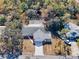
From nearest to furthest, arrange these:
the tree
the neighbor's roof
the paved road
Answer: the paved road, the neighbor's roof, the tree

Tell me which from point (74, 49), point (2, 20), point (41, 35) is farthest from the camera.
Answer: point (2, 20)

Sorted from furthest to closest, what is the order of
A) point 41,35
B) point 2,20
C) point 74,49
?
point 2,20
point 41,35
point 74,49

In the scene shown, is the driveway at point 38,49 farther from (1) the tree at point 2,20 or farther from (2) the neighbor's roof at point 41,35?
(1) the tree at point 2,20

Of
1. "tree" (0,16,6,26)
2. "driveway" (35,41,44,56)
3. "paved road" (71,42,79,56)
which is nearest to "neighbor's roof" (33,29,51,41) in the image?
"driveway" (35,41,44,56)

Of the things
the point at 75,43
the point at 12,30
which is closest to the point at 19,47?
the point at 12,30

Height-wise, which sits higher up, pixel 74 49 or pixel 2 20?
pixel 2 20

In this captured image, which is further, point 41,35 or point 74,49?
point 41,35

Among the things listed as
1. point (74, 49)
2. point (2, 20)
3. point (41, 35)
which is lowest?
point (74, 49)

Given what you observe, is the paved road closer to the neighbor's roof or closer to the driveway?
the neighbor's roof

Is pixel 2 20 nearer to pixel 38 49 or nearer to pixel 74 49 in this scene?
pixel 38 49

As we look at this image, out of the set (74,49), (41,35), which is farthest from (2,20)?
(74,49)

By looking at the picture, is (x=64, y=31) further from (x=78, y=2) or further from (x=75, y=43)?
(x=78, y=2)
